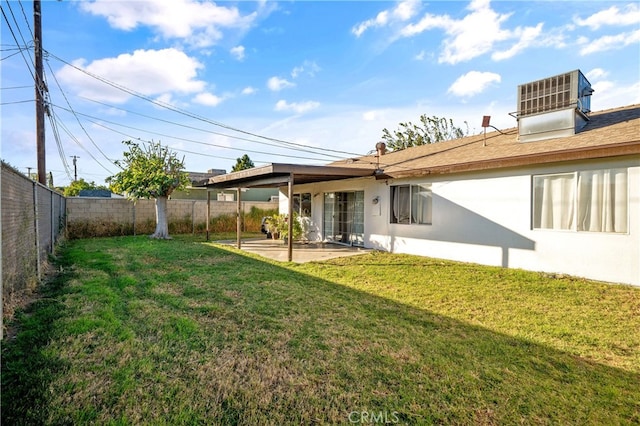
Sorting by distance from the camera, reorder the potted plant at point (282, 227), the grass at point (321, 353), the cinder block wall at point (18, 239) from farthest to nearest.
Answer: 1. the potted plant at point (282, 227)
2. the cinder block wall at point (18, 239)
3. the grass at point (321, 353)

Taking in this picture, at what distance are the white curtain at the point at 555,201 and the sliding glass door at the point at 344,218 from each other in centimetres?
554

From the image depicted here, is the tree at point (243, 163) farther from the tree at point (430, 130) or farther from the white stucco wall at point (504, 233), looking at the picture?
the white stucco wall at point (504, 233)

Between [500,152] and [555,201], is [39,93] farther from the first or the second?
[555,201]

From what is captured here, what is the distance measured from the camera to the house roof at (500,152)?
614cm

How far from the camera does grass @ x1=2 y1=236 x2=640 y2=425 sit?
240 cm

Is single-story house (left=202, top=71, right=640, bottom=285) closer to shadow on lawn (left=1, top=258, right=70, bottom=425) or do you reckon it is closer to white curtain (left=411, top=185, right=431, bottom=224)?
white curtain (left=411, top=185, right=431, bottom=224)

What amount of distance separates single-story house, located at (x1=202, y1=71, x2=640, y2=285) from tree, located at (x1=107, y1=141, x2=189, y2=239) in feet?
9.65

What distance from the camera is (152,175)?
495 inches

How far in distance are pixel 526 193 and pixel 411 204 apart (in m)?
3.17

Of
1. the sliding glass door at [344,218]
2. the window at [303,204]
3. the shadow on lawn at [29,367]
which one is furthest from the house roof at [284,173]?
the shadow on lawn at [29,367]

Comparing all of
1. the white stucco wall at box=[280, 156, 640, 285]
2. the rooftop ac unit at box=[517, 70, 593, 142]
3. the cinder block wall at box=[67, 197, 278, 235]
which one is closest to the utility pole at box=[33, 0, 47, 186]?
the cinder block wall at box=[67, 197, 278, 235]

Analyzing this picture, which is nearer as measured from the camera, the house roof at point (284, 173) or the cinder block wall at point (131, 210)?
the house roof at point (284, 173)

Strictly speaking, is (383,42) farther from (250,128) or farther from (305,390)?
(305,390)

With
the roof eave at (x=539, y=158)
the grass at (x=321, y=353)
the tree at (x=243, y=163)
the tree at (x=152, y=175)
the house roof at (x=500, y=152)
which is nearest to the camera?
the grass at (x=321, y=353)
